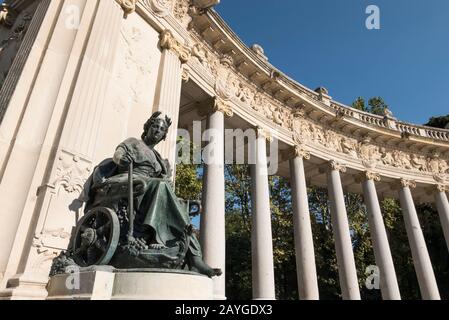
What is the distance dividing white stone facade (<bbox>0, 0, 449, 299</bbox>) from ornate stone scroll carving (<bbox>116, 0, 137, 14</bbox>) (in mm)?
125

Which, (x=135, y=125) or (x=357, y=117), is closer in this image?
(x=135, y=125)

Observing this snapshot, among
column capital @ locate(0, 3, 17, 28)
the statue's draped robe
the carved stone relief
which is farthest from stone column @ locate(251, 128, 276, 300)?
column capital @ locate(0, 3, 17, 28)

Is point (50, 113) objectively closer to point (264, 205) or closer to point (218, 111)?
point (218, 111)

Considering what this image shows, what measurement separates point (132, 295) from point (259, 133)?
2432cm

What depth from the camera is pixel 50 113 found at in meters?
12.1

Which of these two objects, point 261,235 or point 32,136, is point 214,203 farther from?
point 32,136

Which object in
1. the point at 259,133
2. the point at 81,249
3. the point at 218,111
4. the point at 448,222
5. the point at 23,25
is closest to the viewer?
the point at 81,249

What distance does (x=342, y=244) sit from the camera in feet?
101

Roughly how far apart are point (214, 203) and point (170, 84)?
Result: 8.88 metres

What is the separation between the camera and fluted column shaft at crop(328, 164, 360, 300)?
2902 cm

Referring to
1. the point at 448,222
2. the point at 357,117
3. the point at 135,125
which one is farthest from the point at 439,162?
the point at 135,125

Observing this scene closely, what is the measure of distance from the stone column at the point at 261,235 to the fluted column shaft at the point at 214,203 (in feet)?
13.7

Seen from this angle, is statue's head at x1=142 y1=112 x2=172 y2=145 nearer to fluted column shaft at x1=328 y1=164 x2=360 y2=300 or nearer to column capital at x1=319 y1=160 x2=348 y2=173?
fluted column shaft at x1=328 y1=164 x2=360 y2=300

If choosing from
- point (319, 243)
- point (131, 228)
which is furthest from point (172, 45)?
point (319, 243)
